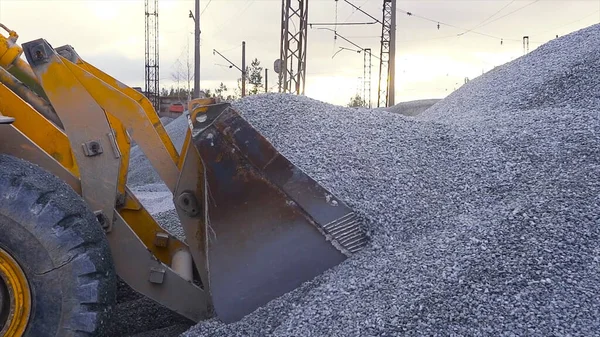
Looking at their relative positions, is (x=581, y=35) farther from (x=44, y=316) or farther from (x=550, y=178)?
(x=44, y=316)

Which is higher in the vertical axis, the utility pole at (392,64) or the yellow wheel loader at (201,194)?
the utility pole at (392,64)

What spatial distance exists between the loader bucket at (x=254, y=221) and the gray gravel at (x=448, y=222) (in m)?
0.10

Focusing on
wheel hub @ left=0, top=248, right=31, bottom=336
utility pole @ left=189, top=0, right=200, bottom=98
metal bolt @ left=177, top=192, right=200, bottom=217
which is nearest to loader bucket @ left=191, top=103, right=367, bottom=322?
metal bolt @ left=177, top=192, right=200, bottom=217

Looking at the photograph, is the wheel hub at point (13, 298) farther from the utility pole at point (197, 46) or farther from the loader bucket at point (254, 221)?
the utility pole at point (197, 46)

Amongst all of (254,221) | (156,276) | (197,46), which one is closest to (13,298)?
(156,276)

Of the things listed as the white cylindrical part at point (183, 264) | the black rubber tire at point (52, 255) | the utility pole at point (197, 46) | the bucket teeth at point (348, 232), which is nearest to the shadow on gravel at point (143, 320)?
the white cylindrical part at point (183, 264)

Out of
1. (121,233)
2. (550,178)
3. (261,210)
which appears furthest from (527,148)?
(121,233)

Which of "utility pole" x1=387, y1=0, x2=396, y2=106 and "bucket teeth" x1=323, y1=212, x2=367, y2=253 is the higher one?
"utility pole" x1=387, y1=0, x2=396, y2=106

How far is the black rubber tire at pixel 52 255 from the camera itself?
284 cm

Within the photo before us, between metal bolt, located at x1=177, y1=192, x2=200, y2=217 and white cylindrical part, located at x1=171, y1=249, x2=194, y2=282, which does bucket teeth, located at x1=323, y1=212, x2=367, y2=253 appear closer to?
metal bolt, located at x1=177, y1=192, x2=200, y2=217

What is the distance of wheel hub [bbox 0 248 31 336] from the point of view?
2797 millimetres

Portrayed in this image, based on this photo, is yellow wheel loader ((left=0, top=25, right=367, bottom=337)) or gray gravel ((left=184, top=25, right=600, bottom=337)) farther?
yellow wheel loader ((left=0, top=25, right=367, bottom=337))

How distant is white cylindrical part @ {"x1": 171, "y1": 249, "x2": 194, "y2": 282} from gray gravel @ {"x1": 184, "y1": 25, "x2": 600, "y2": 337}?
1.18ft

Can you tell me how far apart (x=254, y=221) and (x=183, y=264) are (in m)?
0.57
